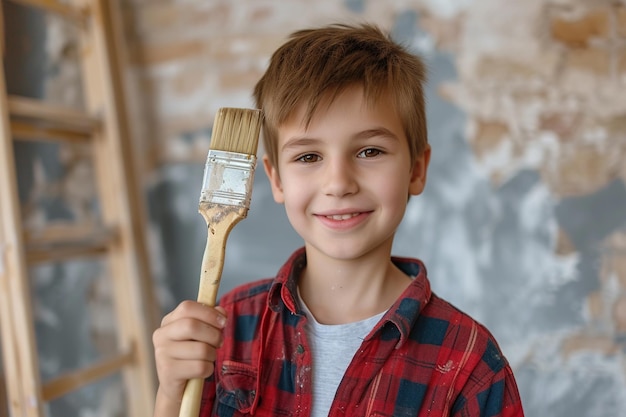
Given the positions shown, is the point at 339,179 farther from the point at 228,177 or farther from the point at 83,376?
the point at 83,376

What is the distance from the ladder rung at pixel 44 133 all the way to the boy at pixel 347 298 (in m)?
0.89

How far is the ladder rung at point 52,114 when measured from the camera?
1708mm

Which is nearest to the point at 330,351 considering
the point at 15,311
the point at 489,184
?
the point at 15,311

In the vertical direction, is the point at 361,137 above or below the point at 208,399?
above

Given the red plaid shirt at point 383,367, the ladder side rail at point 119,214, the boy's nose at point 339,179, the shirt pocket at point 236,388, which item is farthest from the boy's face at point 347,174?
the ladder side rail at point 119,214

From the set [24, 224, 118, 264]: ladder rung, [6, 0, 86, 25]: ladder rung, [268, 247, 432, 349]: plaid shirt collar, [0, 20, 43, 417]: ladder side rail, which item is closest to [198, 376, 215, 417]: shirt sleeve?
[268, 247, 432, 349]: plaid shirt collar

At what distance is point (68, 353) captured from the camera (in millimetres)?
1984

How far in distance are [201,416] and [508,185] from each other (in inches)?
43.8

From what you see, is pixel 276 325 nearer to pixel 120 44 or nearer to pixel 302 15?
pixel 302 15

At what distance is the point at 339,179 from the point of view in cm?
104

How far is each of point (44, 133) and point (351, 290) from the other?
3.65ft

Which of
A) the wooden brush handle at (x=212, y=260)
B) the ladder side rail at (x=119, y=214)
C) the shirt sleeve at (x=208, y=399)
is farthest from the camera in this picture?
the ladder side rail at (x=119, y=214)

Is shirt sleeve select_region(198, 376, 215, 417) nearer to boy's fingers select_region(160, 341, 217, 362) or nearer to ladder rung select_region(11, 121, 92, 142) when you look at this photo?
boy's fingers select_region(160, 341, 217, 362)

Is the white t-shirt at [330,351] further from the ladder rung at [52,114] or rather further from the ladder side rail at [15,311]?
the ladder rung at [52,114]
